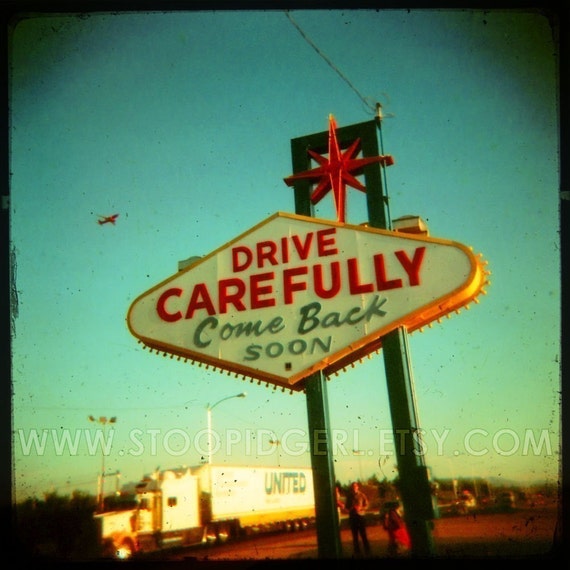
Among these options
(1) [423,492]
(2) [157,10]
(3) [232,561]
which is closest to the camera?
(1) [423,492]

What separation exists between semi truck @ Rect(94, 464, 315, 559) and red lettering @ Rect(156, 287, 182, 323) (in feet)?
10.3

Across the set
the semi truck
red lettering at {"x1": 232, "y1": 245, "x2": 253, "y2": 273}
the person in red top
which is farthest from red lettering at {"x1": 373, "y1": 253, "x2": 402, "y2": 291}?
the semi truck

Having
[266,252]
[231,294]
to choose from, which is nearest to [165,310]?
[231,294]

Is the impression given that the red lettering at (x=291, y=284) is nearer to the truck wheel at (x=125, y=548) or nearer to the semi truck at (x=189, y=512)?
the semi truck at (x=189, y=512)

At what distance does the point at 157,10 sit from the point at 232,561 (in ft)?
23.4

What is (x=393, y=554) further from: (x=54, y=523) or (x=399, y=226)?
(x=54, y=523)

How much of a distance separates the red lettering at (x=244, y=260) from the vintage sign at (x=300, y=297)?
0.02 m

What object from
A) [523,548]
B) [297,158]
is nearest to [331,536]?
[523,548]

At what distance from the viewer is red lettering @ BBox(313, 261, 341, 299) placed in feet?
24.3

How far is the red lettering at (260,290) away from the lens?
768 centimetres

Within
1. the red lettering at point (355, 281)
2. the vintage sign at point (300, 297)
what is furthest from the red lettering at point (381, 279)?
the red lettering at point (355, 281)

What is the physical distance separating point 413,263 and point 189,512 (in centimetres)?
682

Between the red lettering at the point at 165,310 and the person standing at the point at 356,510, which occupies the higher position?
the red lettering at the point at 165,310

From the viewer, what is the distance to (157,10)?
22.2 ft
